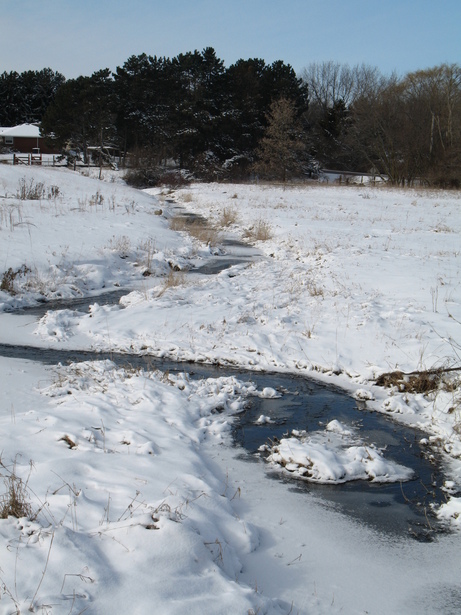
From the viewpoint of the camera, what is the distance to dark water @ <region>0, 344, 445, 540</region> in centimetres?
434

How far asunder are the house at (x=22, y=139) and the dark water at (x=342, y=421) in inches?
2581

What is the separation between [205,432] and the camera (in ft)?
18.4

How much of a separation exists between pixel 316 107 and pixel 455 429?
80680 millimetres

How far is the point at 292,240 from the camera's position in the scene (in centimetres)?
1653

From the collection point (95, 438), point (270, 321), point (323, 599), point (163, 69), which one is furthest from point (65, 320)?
point (163, 69)

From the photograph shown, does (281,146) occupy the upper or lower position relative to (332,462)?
upper

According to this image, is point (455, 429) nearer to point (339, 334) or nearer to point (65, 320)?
point (339, 334)

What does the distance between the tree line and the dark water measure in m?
39.3

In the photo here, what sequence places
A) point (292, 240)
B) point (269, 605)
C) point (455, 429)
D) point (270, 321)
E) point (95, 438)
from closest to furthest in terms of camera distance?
point (269, 605), point (95, 438), point (455, 429), point (270, 321), point (292, 240)

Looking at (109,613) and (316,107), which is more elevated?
(316,107)

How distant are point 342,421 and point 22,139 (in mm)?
70576

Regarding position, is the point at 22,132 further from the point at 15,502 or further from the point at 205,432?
the point at 15,502

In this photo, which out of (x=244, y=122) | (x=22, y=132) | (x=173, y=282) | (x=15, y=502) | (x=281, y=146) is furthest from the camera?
(x=22, y=132)

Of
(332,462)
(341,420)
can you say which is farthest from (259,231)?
(332,462)
